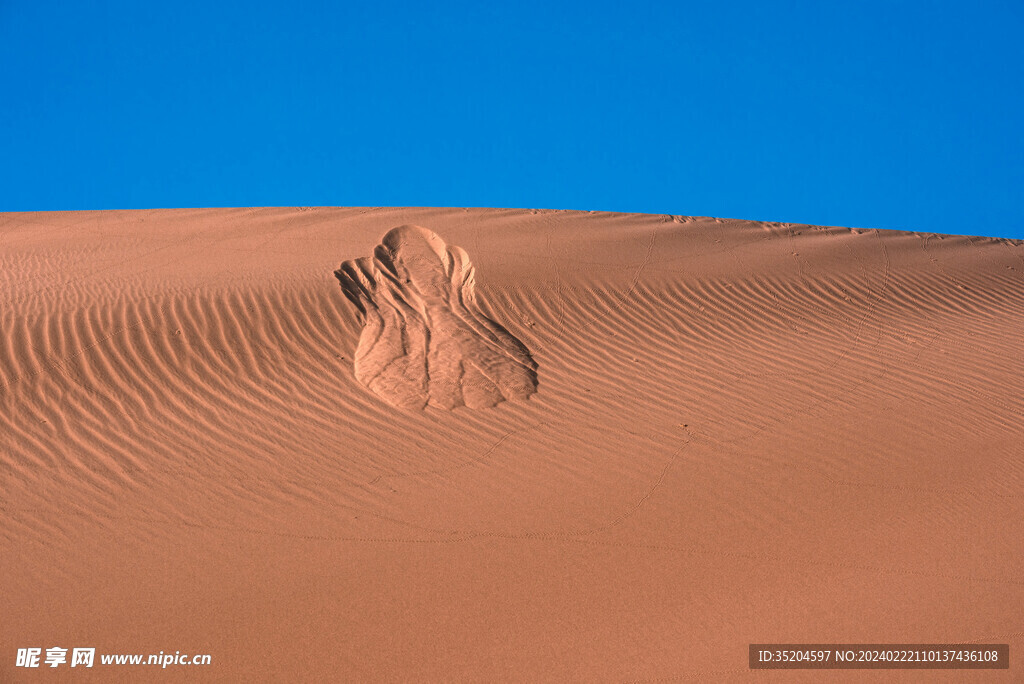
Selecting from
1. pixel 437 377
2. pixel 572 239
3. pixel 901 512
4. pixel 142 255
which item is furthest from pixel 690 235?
pixel 142 255

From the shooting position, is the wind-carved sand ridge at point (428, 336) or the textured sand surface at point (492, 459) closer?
the textured sand surface at point (492, 459)

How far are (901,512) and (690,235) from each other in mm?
7827

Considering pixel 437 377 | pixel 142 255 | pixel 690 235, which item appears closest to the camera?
pixel 437 377

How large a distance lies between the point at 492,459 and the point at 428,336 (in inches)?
101

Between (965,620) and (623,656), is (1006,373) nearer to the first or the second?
(965,620)

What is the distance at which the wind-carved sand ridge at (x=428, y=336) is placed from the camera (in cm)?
796

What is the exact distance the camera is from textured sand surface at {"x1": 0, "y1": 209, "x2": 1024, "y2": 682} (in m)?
4.92

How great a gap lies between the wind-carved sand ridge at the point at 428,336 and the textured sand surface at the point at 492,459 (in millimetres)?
49

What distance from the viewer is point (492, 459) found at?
6809 millimetres

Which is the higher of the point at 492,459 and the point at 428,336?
the point at 428,336

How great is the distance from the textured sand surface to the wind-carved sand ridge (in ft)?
0.16

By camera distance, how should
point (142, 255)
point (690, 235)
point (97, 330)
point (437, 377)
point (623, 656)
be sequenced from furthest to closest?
point (690, 235), point (142, 255), point (97, 330), point (437, 377), point (623, 656)

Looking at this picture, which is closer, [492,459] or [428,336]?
[492,459]

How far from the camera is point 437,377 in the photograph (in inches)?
321
